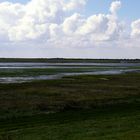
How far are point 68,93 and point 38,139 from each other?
75.0 feet

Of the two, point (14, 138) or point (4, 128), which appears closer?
point (14, 138)

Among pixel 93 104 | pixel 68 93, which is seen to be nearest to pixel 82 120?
pixel 93 104

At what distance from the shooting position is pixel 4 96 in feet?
124

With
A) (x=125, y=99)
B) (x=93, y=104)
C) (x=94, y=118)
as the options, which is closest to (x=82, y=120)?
(x=94, y=118)

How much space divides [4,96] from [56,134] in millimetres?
19070

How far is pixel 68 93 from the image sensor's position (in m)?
41.3

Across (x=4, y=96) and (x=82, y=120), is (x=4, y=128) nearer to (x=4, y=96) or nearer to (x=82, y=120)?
(x=82, y=120)

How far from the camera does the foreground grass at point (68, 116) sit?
19.3m

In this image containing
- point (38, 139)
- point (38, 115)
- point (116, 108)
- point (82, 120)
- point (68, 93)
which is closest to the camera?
Answer: point (38, 139)

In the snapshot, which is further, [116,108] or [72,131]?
[116,108]

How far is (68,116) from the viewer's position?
85.3ft

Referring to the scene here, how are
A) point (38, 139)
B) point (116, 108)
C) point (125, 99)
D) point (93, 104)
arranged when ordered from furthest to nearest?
point (125, 99) < point (93, 104) < point (116, 108) < point (38, 139)

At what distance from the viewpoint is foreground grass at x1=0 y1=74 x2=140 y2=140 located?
19.3m

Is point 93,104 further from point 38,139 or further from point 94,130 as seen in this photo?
point 38,139
